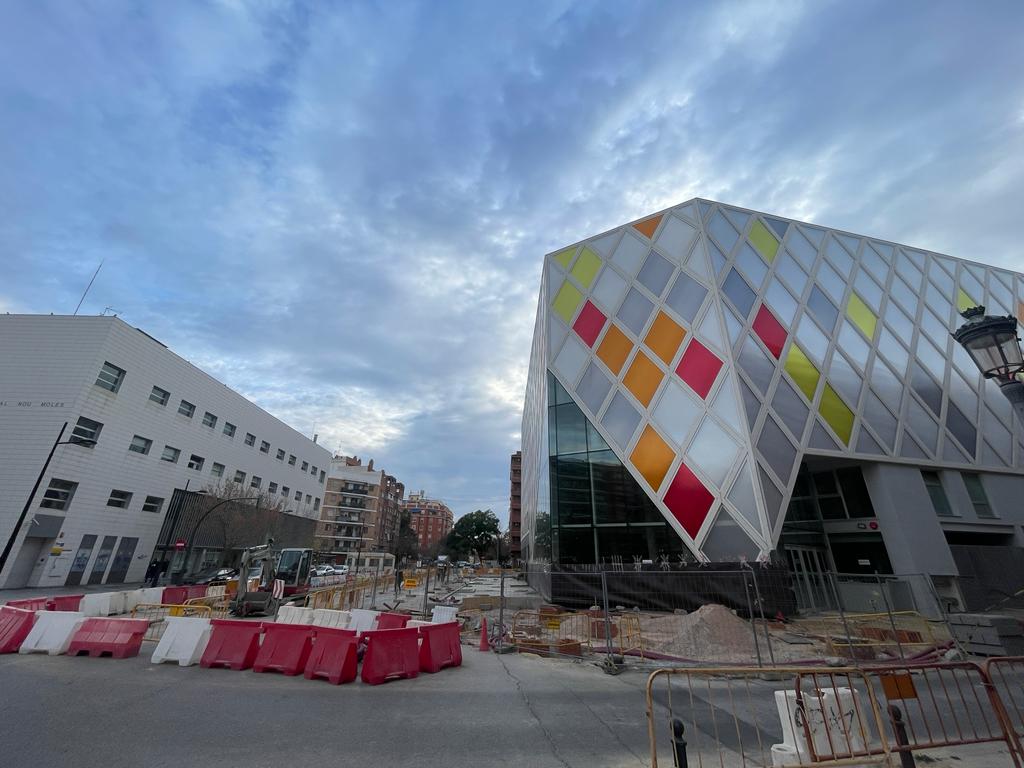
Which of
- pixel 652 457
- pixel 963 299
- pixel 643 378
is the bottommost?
pixel 652 457

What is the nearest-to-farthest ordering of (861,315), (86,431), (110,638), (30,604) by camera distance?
(110,638) → (30,604) → (861,315) → (86,431)

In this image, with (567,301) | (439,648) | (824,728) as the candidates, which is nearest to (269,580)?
(439,648)

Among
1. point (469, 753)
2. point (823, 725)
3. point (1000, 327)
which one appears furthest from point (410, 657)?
point (1000, 327)

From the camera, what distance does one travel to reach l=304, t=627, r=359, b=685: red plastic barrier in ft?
23.2

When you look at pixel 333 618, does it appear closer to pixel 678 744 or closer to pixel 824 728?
pixel 678 744

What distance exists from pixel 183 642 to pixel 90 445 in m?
26.0

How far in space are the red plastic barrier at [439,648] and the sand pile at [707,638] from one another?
199 inches

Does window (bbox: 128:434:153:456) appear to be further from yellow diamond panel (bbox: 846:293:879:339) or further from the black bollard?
yellow diamond panel (bbox: 846:293:879:339)

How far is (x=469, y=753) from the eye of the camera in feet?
15.3

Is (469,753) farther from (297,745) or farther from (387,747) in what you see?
(297,745)

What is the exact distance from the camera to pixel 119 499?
27.8m

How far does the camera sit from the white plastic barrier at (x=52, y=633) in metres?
8.48

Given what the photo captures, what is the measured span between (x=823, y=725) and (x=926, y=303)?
30127 millimetres

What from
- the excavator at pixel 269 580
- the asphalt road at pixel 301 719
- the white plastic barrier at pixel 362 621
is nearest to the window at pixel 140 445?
the excavator at pixel 269 580
